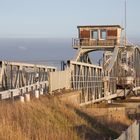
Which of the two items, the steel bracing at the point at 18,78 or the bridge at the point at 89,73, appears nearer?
the steel bracing at the point at 18,78

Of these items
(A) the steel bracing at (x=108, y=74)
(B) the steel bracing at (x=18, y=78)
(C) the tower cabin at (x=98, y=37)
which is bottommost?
(A) the steel bracing at (x=108, y=74)

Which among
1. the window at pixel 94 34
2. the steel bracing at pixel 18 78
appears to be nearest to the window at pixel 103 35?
the window at pixel 94 34

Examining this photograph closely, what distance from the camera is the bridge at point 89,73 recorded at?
28.4m

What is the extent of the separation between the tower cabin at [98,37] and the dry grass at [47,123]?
128 ft

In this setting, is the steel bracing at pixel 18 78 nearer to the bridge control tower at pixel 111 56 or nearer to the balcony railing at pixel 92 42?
the bridge control tower at pixel 111 56

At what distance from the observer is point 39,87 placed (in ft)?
89.7

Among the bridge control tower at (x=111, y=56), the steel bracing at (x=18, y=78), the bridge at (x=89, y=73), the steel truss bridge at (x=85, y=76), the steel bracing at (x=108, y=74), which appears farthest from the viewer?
the bridge control tower at (x=111, y=56)

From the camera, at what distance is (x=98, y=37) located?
198 feet

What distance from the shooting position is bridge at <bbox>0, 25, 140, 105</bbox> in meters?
28.4

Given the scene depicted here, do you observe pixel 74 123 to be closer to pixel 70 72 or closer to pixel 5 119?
pixel 5 119

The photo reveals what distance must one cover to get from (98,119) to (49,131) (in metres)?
5.85

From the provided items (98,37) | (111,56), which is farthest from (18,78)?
(98,37)

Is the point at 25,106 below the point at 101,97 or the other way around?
the other way around

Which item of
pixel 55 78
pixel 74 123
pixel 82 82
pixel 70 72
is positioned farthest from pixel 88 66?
pixel 74 123
